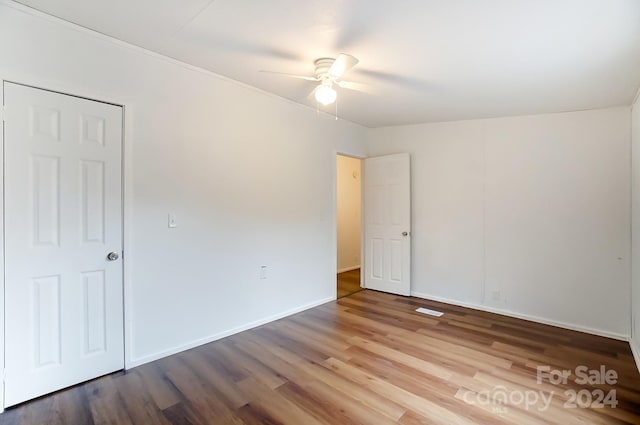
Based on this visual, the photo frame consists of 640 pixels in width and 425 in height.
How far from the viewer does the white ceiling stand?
188cm

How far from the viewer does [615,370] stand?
8.51 ft

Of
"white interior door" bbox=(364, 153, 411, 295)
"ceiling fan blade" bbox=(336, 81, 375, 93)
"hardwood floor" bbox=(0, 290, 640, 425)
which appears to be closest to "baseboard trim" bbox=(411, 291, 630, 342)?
"hardwood floor" bbox=(0, 290, 640, 425)

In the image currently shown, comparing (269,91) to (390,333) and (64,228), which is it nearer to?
(64,228)

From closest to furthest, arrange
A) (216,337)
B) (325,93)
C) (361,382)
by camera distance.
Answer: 1. (361,382)
2. (325,93)
3. (216,337)

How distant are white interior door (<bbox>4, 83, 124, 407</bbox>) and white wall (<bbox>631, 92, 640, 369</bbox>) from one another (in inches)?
172

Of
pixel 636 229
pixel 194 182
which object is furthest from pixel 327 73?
pixel 636 229

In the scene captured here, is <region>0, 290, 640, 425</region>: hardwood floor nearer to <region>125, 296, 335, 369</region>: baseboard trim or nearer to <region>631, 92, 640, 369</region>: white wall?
<region>125, 296, 335, 369</region>: baseboard trim

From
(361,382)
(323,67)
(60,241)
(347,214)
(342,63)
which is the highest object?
(323,67)

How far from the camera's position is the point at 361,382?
238 cm

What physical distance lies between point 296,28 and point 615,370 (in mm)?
3651

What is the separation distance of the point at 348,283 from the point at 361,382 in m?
3.04

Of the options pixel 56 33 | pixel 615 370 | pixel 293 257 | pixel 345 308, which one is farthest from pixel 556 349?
pixel 56 33

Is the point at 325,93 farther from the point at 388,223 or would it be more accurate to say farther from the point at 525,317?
the point at 525,317

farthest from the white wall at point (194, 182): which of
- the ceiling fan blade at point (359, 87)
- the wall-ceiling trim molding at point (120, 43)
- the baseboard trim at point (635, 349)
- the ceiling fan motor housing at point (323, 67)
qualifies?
the baseboard trim at point (635, 349)
